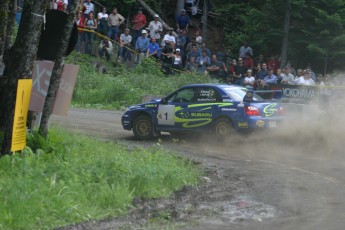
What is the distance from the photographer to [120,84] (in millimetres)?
29328

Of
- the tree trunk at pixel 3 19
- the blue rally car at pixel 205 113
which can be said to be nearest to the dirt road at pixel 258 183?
the blue rally car at pixel 205 113

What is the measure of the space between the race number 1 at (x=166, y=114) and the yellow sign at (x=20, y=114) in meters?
8.21

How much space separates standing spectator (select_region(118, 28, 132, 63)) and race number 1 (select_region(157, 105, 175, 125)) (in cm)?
1195

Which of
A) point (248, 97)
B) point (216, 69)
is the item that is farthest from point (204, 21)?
point (248, 97)

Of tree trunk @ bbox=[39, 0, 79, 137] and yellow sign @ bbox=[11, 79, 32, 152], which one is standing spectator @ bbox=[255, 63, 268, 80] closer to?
tree trunk @ bbox=[39, 0, 79, 137]

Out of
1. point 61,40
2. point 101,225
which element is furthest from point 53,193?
point 61,40

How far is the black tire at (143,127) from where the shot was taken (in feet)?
65.3

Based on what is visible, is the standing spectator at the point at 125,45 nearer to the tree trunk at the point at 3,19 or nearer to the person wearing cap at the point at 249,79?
the person wearing cap at the point at 249,79

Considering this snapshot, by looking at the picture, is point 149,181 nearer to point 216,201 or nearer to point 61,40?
point 216,201

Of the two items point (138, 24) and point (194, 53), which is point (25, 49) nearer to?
point (194, 53)

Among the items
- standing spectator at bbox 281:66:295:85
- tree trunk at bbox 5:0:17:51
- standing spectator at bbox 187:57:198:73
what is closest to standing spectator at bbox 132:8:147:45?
standing spectator at bbox 187:57:198:73

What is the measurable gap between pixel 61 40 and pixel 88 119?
10788 mm

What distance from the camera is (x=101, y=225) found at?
9.11m

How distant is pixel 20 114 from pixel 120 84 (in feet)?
59.0
